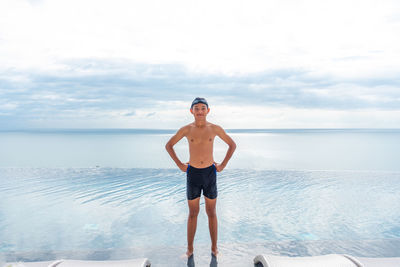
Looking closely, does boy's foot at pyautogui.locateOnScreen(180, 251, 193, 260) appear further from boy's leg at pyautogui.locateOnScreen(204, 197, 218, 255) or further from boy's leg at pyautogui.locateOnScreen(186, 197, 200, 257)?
boy's leg at pyautogui.locateOnScreen(204, 197, 218, 255)

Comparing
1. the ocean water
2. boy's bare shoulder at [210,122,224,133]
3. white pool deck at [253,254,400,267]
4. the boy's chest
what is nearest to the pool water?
the ocean water

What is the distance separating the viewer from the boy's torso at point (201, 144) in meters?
2.96

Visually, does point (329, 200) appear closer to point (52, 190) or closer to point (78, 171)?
point (52, 190)

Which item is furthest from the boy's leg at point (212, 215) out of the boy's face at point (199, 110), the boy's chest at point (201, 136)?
the boy's face at point (199, 110)

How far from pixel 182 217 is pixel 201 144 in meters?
2.63

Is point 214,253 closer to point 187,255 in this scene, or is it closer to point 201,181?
point 187,255

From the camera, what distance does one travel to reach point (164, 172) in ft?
33.2

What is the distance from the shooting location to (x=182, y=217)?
5.18m

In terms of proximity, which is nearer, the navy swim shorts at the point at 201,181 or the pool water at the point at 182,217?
the navy swim shorts at the point at 201,181

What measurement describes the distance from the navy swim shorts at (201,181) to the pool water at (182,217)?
709 millimetres

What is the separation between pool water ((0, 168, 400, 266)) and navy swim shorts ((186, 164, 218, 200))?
2.33 feet

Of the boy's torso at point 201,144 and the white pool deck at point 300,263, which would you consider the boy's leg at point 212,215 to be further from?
the white pool deck at point 300,263

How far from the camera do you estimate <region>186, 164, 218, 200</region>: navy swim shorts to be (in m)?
2.97

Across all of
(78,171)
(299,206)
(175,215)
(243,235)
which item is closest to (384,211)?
(299,206)
